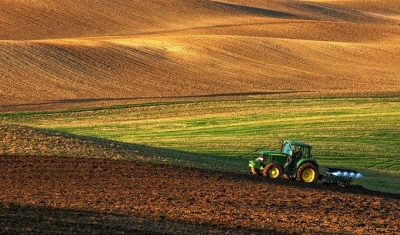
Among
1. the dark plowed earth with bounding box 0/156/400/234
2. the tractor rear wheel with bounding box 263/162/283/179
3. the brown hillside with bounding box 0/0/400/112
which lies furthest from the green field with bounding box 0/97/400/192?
the dark plowed earth with bounding box 0/156/400/234

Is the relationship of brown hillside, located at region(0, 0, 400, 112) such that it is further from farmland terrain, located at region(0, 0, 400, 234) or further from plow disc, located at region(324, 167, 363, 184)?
plow disc, located at region(324, 167, 363, 184)

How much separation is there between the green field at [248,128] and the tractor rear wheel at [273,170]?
1.80 meters

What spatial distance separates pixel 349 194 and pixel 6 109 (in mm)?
24107

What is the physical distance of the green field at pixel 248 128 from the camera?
102 ft

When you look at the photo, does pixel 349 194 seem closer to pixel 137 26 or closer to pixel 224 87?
pixel 224 87

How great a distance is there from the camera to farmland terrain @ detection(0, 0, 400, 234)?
18250mm

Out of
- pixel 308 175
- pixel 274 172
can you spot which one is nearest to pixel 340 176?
pixel 308 175

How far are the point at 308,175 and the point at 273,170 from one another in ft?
Answer: 3.15

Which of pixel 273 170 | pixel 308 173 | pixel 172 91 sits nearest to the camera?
pixel 308 173

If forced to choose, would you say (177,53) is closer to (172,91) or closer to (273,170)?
(172,91)

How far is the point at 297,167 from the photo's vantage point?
78.4 ft

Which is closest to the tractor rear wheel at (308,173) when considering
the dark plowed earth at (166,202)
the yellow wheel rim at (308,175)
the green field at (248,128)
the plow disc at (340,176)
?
the yellow wheel rim at (308,175)

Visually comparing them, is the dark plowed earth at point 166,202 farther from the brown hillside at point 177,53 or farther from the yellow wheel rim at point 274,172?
the brown hillside at point 177,53

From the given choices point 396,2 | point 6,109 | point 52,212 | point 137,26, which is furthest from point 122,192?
point 396,2
